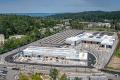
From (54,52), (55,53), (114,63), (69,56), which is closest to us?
(114,63)

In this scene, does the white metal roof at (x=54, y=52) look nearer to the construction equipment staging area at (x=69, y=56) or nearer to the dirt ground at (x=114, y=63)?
the construction equipment staging area at (x=69, y=56)

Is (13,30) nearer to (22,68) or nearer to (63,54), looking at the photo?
(63,54)

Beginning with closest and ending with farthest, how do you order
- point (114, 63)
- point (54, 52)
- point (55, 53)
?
point (114, 63), point (55, 53), point (54, 52)

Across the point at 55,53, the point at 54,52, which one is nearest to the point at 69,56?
the point at 55,53

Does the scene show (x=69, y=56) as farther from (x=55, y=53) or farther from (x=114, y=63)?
(x=114, y=63)

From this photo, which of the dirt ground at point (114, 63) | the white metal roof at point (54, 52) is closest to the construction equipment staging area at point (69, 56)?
the white metal roof at point (54, 52)

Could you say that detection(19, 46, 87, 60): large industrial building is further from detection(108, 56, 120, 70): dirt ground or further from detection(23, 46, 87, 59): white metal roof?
detection(108, 56, 120, 70): dirt ground

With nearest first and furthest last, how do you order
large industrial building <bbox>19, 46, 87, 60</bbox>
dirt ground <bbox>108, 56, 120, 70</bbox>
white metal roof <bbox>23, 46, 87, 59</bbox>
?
1. dirt ground <bbox>108, 56, 120, 70</bbox>
2. large industrial building <bbox>19, 46, 87, 60</bbox>
3. white metal roof <bbox>23, 46, 87, 59</bbox>

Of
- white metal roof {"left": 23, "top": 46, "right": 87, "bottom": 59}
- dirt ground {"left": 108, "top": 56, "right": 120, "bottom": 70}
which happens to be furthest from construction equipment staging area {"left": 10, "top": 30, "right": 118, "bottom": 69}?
dirt ground {"left": 108, "top": 56, "right": 120, "bottom": 70}

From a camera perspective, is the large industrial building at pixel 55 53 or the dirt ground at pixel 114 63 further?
the large industrial building at pixel 55 53

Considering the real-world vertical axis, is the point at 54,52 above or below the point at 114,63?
above

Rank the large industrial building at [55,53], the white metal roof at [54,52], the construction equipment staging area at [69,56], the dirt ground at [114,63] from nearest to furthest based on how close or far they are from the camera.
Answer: the dirt ground at [114,63] < the construction equipment staging area at [69,56] < the large industrial building at [55,53] < the white metal roof at [54,52]

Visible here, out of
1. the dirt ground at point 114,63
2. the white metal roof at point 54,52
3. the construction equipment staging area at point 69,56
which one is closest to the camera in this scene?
the dirt ground at point 114,63
